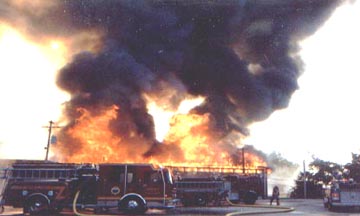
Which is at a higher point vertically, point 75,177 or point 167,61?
point 167,61

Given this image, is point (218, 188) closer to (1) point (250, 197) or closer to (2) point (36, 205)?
(1) point (250, 197)

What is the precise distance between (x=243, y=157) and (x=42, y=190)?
24195mm

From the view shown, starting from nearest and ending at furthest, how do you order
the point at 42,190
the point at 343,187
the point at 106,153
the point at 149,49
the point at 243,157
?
the point at 42,190 → the point at 343,187 → the point at 106,153 → the point at 149,49 → the point at 243,157

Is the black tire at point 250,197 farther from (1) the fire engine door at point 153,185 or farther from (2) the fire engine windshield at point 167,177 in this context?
(1) the fire engine door at point 153,185

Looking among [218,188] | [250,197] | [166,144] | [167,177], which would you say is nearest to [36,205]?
[167,177]

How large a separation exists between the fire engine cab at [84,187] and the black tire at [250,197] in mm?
9089

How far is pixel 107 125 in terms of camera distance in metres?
29.5

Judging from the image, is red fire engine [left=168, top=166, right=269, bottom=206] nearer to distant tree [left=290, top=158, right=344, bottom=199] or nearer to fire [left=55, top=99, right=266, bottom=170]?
fire [left=55, top=99, right=266, bottom=170]

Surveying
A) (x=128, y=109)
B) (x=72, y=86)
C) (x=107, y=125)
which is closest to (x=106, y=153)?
(x=107, y=125)

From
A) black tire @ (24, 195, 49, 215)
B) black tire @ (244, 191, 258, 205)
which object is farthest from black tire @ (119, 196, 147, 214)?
black tire @ (244, 191, 258, 205)

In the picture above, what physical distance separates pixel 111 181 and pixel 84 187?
3.98ft

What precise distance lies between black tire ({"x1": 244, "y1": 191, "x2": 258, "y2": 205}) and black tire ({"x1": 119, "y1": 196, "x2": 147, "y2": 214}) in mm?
10244

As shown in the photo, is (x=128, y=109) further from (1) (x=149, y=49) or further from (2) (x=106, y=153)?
(1) (x=149, y=49)

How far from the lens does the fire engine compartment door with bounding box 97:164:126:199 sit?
17422mm
